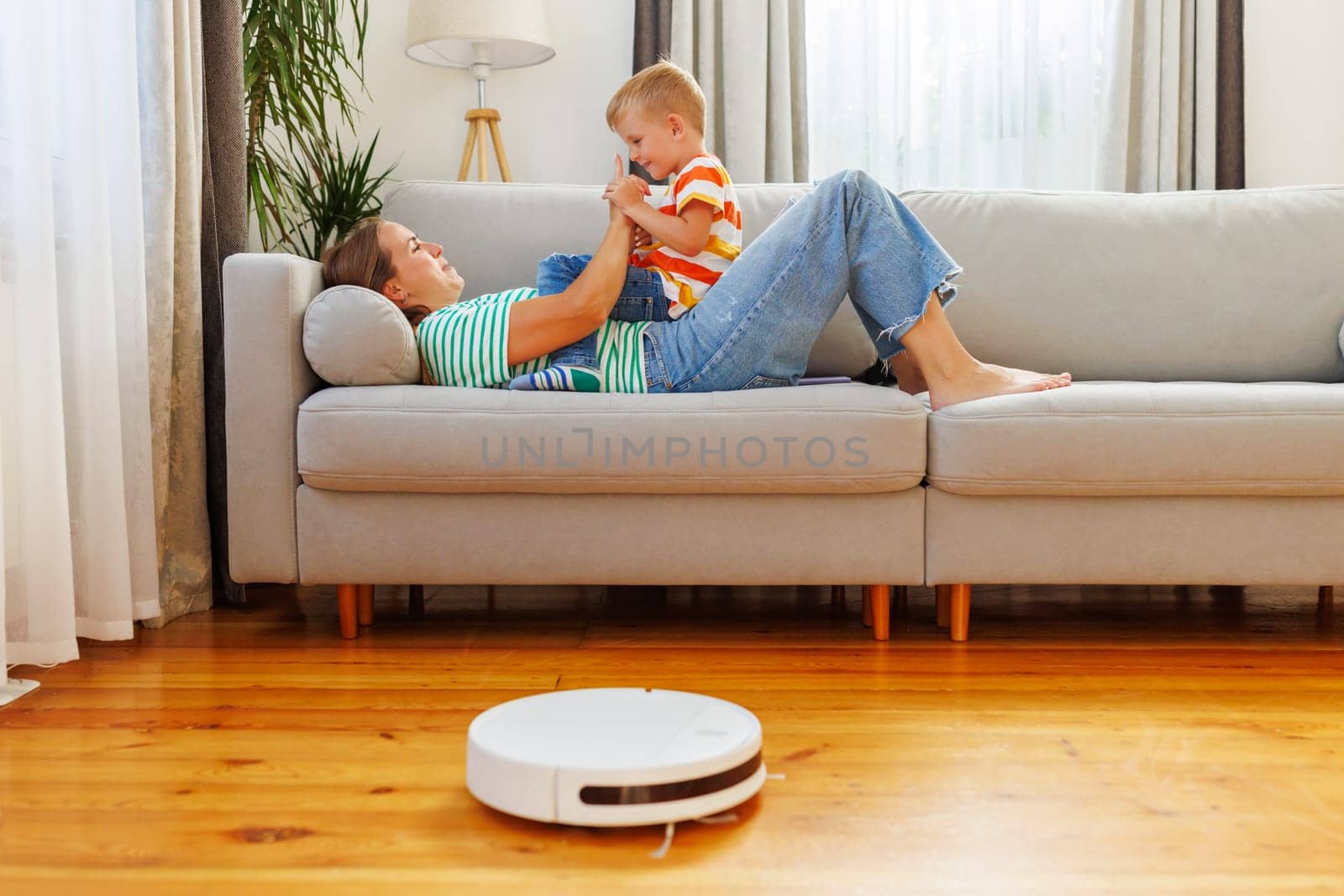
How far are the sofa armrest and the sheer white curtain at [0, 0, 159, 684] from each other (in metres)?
0.18

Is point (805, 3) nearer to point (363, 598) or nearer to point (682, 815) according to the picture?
point (363, 598)

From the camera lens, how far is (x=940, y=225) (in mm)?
2426

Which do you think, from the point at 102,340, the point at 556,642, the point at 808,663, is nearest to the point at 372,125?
the point at 102,340

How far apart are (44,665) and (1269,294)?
241 centimetres

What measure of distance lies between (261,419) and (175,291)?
0.39 meters

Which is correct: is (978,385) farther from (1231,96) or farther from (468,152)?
(1231,96)

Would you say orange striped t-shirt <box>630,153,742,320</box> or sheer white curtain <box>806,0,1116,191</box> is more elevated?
sheer white curtain <box>806,0,1116,191</box>

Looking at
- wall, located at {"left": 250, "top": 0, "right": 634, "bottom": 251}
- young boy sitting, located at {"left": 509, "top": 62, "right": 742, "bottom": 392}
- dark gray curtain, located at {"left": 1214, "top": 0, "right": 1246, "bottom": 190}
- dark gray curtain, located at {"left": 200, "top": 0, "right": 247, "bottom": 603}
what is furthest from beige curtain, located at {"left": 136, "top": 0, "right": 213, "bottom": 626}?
dark gray curtain, located at {"left": 1214, "top": 0, "right": 1246, "bottom": 190}

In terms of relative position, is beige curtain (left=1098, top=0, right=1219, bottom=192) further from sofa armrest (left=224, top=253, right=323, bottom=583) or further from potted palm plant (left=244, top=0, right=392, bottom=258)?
sofa armrest (left=224, top=253, right=323, bottom=583)

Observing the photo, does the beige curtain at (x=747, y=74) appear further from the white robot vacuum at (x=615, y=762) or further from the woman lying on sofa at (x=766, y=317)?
the white robot vacuum at (x=615, y=762)

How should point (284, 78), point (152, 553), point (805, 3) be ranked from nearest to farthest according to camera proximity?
point (152, 553) < point (284, 78) < point (805, 3)

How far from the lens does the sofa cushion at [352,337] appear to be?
1831 mm

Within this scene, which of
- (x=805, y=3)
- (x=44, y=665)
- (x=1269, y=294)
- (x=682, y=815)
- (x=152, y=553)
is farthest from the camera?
(x=805, y=3)

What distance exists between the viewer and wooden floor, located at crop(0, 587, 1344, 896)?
3.14 ft
